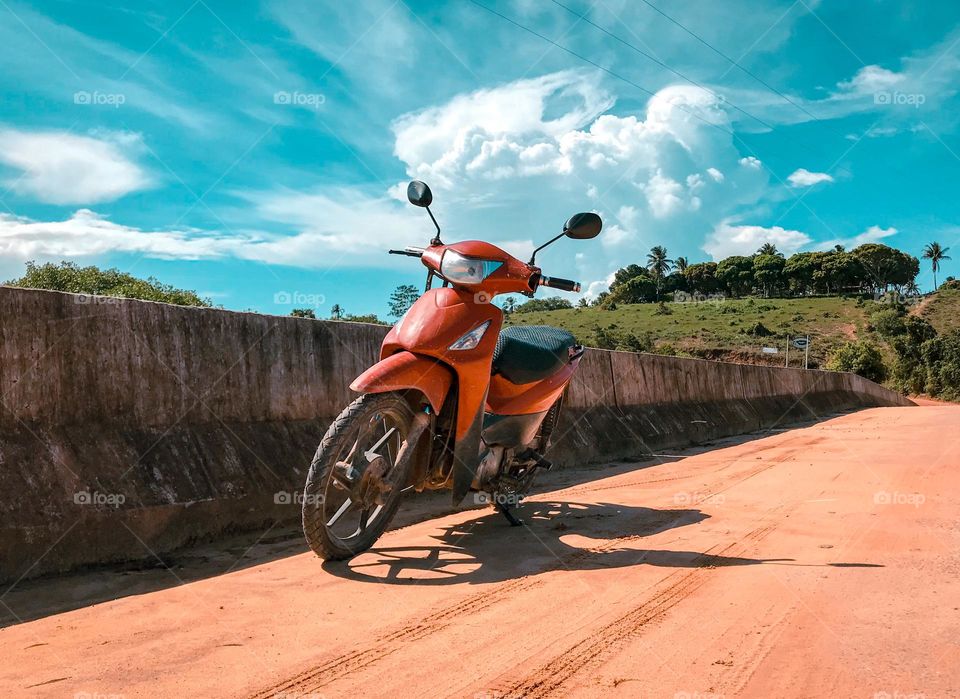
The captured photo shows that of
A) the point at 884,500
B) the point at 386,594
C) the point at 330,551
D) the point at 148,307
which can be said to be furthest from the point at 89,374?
the point at 884,500

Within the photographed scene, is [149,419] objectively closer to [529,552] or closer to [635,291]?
[529,552]

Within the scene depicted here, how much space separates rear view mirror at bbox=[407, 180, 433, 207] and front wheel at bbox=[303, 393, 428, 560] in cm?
136

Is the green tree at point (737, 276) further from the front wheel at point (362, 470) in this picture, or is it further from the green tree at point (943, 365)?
the front wheel at point (362, 470)

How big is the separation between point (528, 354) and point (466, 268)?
102 centimetres

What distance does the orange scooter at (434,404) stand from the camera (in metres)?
3.81

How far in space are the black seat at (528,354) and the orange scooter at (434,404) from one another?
0.05ft

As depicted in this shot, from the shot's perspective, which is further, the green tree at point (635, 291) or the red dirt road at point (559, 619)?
the green tree at point (635, 291)

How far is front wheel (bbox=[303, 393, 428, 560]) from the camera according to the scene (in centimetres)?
366

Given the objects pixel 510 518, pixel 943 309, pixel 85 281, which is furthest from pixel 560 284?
pixel 943 309

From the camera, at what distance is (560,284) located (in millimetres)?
4684

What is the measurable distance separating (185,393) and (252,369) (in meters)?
0.63

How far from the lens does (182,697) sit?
7.40ft

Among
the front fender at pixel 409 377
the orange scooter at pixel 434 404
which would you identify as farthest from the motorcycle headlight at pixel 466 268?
the front fender at pixel 409 377

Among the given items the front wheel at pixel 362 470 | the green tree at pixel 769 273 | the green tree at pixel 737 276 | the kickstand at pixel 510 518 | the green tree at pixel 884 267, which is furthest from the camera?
the green tree at pixel 737 276
